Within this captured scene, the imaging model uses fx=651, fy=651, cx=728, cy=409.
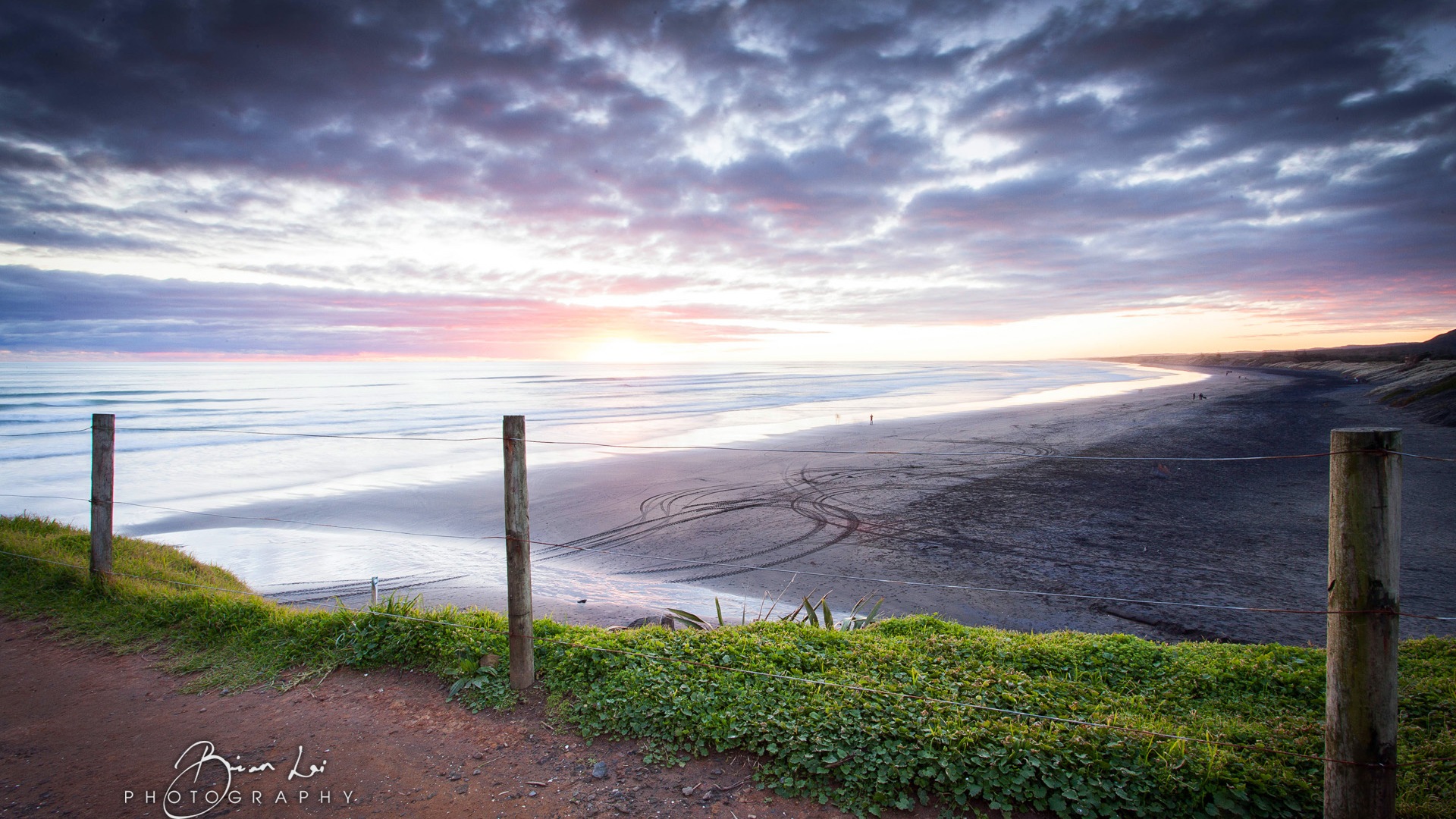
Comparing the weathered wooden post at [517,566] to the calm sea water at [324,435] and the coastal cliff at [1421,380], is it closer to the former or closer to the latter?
the calm sea water at [324,435]

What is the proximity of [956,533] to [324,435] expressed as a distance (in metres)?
19.2

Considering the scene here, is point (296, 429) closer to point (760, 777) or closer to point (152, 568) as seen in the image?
point (152, 568)

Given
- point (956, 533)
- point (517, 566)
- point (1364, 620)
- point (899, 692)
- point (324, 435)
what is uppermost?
point (1364, 620)

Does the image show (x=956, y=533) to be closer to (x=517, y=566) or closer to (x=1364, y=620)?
(x=1364, y=620)

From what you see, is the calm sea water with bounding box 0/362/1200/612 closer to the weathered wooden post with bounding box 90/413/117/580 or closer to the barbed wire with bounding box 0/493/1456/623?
the barbed wire with bounding box 0/493/1456/623

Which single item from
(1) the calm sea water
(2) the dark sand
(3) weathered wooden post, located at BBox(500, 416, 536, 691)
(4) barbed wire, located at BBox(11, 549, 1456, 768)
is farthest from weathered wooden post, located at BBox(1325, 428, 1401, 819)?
(1) the calm sea water

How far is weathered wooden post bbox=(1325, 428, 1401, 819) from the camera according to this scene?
273 cm

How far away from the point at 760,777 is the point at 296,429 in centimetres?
2855

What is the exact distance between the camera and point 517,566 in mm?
4496

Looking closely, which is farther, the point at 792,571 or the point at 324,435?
the point at 324,435

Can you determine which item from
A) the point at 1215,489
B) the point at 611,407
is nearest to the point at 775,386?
the point at 611,407

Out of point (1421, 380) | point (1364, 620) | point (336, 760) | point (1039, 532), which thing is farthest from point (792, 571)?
point (1421, 380)

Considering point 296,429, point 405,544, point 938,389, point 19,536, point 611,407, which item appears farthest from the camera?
point 938,389

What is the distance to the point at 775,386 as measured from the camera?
181 feet
